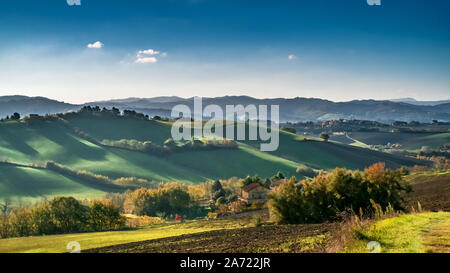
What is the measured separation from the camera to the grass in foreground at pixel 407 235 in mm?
10195

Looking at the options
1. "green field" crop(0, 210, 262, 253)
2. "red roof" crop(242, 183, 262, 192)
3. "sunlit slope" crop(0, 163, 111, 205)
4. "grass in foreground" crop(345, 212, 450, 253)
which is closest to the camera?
"grass in foreground" crop(345, 212, 450, 253)

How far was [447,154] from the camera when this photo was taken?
129 metres

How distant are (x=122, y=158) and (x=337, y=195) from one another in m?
92.5

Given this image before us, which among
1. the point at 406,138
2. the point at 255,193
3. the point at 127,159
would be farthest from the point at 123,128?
the point at 406,138

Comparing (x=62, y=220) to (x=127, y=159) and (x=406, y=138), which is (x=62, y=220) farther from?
(x=406, y=138)

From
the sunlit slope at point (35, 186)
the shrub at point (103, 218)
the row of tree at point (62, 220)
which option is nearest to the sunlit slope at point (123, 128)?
the sunlit slope at point (35, 186)

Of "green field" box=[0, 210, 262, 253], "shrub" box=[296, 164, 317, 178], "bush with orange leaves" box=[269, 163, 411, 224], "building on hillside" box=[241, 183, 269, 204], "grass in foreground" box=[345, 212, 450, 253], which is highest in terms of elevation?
"grass in foreground" box=[345, 212, 450, 253]

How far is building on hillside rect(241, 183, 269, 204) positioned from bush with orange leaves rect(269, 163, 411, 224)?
119ft

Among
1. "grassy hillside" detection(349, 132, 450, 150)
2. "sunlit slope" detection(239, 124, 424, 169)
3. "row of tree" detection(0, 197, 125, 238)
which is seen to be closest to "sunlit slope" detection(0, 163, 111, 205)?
"row of tree" detection(0, 197, 125, 238)

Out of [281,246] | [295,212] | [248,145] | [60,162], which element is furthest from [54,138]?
[281,246]

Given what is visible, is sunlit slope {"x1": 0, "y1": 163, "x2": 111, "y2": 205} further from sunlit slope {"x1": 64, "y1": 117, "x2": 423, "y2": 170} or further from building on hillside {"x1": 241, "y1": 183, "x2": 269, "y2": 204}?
sunlit slope {"x1": 64, "y1": 117, "x2": 423, "y2": 170}

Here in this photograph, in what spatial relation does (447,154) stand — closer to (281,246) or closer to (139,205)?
(139,205)

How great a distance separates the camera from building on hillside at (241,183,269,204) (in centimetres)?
6481
